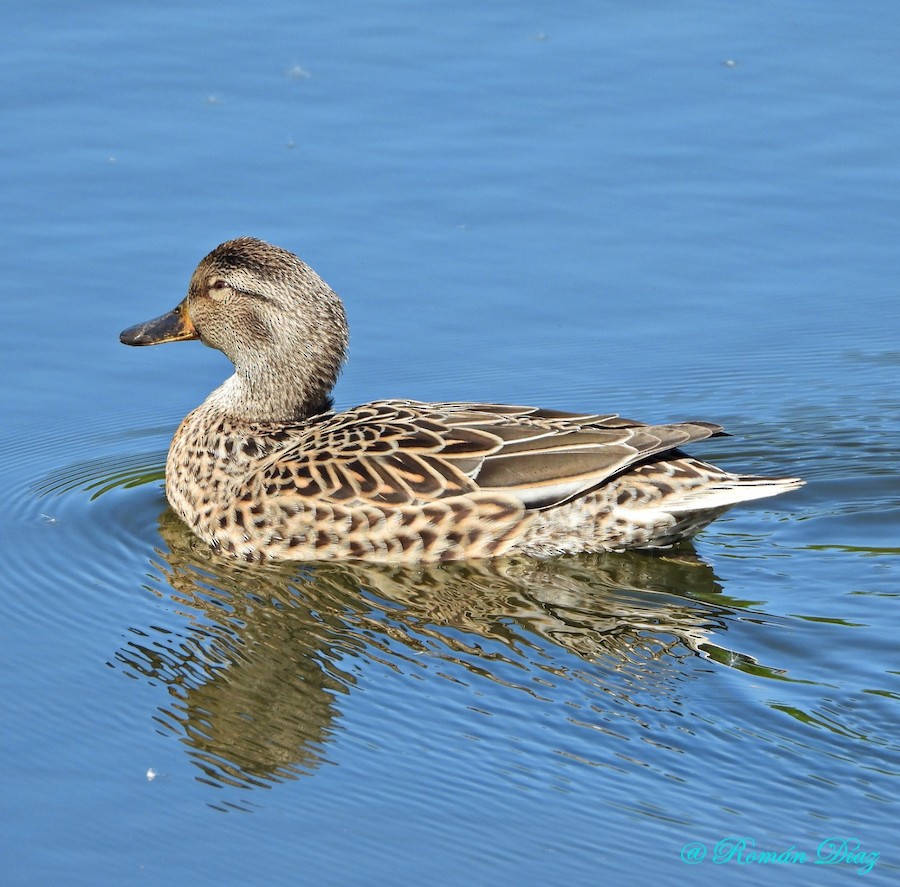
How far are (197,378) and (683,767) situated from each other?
517cm

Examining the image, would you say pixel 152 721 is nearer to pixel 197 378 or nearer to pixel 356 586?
pixel 356 586

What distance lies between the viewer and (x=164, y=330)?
9531mm

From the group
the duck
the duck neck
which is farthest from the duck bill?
the duck

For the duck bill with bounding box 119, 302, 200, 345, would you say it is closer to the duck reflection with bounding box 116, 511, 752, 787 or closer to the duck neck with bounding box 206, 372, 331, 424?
the duck neck with bounding box 206, 372, 331, 424

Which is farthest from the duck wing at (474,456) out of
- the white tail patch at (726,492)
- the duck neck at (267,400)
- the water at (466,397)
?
the duck neck at (267,400)

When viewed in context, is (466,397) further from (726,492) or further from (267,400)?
(726,492)

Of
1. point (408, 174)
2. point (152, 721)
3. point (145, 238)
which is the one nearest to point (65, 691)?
point (152, 721)

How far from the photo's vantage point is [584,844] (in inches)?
228

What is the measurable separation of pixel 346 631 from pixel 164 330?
8.70 ft

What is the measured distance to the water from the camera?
6062 mm

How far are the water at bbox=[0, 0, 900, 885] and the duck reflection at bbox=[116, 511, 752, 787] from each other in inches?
1.0

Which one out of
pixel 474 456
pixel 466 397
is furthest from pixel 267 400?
pixel 474 456

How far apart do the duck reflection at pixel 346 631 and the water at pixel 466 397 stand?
0.03 m

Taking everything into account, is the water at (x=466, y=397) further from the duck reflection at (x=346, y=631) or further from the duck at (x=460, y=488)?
the duck at (x=460, y=488)
